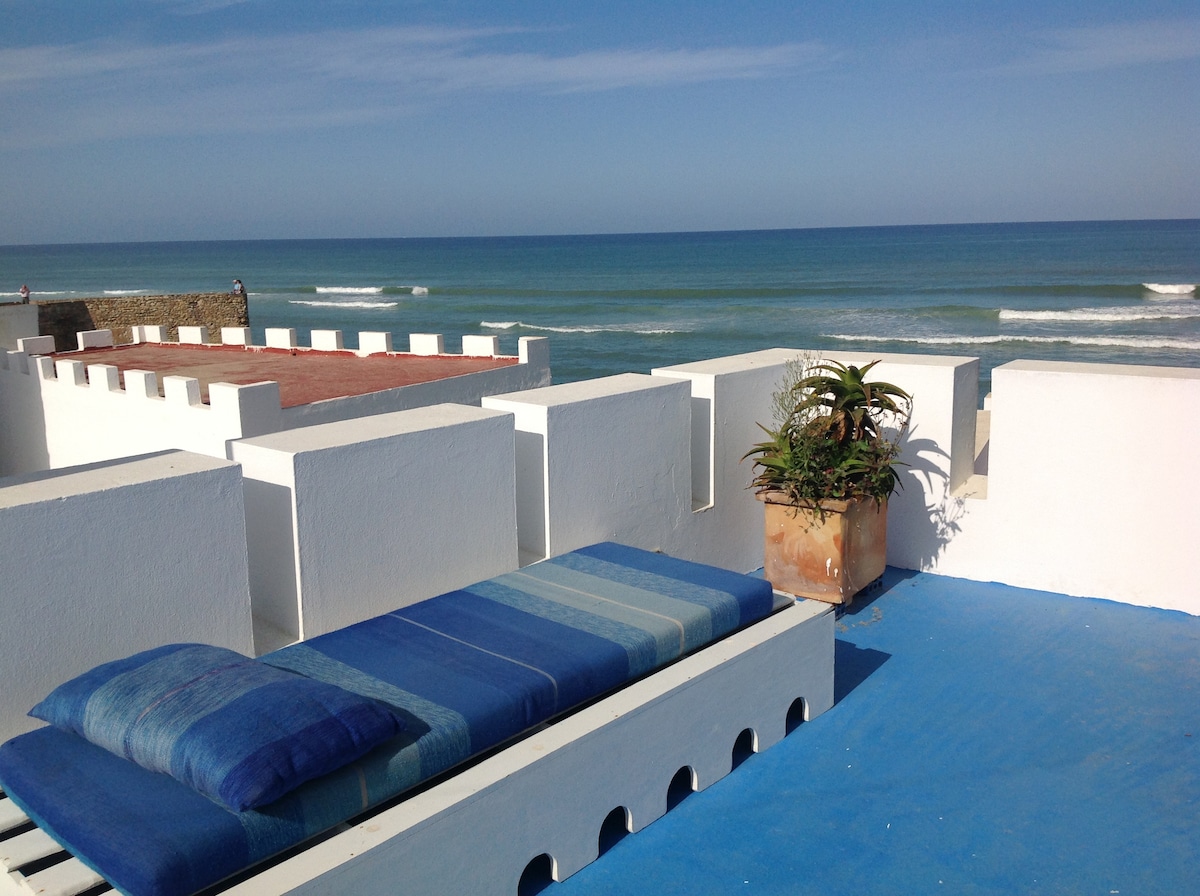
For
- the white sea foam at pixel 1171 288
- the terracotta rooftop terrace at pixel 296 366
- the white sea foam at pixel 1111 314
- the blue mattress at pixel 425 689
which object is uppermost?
the terracotta rooftop terrace at pixel 296 366

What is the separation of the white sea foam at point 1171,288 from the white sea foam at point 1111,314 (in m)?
4.26

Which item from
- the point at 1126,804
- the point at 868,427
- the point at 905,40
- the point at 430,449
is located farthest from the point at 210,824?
the point at 905,40

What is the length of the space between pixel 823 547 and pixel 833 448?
0.53m

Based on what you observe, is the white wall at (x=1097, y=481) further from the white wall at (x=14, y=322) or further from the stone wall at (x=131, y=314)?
the white wall at (x=14, y=322)

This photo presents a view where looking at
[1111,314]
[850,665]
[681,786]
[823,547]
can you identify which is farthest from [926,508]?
[1111,314]

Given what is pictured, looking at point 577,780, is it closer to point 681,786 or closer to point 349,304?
point 681,786

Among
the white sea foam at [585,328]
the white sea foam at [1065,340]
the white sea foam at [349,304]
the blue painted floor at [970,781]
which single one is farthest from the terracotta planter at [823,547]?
the white sea foam at [349,304]

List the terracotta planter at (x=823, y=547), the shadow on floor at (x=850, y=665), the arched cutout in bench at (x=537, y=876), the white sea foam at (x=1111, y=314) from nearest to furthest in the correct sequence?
1. the arched cutout in bench at (x=537, y=876)
2. the shadow on floor at (x=850, y=665)
3. the terracotta planter at (x=823, y=547)
4. the white sea foam at (x=1111, y=314)

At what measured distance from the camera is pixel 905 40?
68.4 meters

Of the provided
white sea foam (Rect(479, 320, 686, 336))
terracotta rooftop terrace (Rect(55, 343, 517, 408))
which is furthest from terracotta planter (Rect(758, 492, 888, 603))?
white sea foam (Rect(479, 320, 686, 336))

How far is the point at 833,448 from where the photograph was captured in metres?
5.43

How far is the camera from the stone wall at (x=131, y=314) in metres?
17.4

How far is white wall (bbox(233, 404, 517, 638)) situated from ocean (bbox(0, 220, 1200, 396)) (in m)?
26.1

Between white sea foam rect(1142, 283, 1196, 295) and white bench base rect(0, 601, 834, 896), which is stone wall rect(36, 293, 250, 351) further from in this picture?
white sea foam rect(1142, 283, 1196, 295)
